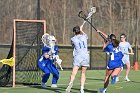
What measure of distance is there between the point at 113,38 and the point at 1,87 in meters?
4.09

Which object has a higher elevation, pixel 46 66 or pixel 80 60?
pixel 80 60

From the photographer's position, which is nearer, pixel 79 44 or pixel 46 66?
pixel 79 44

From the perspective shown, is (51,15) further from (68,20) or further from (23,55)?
(23,55)

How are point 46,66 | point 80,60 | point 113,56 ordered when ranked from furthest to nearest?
1. point 46,66
2. point 113,56
3. point 80,60

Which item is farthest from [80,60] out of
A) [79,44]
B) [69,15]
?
[69,15]

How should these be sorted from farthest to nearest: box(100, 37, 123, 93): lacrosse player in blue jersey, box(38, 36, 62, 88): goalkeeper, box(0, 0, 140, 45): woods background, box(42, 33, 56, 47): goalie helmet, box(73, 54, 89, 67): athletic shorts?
box(0, 0, 140, 45): woods background < box(42, 33, 56, 47): goalie helmet < box(38, 36, 62, 88): goalkeeper < box(100, 37, 123, 93): lacrosse player in blue jersey < box(73, 54, 89, 67): athletic shorts

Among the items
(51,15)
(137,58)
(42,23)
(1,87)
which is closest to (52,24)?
(51,15)

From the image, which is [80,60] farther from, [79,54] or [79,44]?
[79,44]

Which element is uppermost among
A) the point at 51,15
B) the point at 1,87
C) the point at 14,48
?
the point at 51,15

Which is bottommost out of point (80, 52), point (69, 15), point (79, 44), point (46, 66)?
point (46, 66)

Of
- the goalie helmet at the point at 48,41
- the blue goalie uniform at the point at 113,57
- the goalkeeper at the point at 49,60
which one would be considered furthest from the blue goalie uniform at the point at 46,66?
the blue goalie uniform at the point at 113,57

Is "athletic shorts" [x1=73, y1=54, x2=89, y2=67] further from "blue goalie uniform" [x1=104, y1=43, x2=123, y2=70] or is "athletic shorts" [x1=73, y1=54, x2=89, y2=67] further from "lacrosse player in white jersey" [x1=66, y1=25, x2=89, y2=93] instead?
"blue goalie uniform" [x1=104, y1=43, x2=123, y2=70]

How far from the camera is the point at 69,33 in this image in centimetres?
2833

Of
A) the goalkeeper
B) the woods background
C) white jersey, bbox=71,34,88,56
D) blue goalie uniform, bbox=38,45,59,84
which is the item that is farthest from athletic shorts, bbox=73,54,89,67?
the woods background
